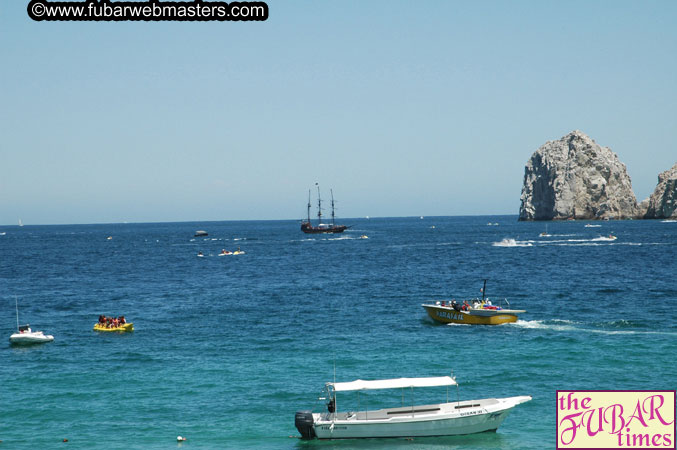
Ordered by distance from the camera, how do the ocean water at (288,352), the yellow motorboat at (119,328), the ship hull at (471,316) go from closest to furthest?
the ocean water at (288,352), the yellow motorboat at (119,328), the ship hull at (471,316)

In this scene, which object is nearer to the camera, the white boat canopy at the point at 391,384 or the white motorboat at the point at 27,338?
the white boat canopy at the point at 391,384

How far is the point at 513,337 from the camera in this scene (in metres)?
54.9

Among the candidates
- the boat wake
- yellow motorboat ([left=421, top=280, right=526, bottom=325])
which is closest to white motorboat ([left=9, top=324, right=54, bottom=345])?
yellow motorboat ([left=421, top=280, right=526, bottom=325])

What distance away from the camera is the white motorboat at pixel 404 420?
107ft

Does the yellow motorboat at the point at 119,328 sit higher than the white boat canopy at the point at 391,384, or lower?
lower

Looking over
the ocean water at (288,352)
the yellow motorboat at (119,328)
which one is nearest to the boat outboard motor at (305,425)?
the ocean water at (288,352)

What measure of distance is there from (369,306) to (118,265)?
8371 cm

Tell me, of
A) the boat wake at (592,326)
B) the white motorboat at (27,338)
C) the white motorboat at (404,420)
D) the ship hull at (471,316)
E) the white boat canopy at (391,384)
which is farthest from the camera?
the ship hull at (471,316)

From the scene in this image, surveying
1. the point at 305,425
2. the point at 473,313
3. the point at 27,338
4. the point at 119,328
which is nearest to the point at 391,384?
the point at 305,425

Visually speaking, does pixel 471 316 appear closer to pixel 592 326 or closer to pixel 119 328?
pixel 592 326

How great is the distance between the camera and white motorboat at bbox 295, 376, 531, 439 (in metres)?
32.5

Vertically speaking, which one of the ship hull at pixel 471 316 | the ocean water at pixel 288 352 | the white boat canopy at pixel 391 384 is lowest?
the ocean water at pixel 288 352

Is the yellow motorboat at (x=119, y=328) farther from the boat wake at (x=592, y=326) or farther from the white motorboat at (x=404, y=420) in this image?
the boat wake at (x=592, y=326)

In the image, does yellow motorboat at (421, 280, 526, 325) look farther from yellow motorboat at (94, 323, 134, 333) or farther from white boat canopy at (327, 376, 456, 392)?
white boat canopy at (327, 376, 456, 392)
